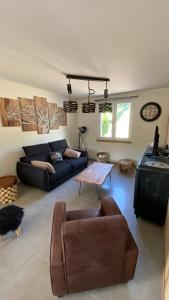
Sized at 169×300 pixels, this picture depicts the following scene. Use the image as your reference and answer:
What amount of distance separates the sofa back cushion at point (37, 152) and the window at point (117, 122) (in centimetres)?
222

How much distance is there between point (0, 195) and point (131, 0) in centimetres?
315

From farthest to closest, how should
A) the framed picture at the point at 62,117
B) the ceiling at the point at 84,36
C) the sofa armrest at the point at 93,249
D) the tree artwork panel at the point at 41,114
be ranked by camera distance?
the framed picture at the point at 62,117
the tree artwork panel at the point at 41,114
the ceiling at the point at 84,36
the sofa armrest at the point at 93,249

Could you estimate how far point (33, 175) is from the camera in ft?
9.67

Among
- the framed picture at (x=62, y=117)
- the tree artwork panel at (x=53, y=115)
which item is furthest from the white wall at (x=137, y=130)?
the tree artwork panel at (x=53, y=115)

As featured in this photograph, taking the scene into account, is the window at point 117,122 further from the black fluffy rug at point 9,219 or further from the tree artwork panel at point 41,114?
the black fluffy rug at point 9,219

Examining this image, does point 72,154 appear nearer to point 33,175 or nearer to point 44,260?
point 33,175

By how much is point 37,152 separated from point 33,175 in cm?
72

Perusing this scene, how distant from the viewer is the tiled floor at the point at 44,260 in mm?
1224

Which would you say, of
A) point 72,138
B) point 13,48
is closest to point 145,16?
point 13,48

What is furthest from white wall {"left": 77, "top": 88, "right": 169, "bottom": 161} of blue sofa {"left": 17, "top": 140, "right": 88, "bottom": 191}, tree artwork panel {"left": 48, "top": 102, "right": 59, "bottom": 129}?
blue sofa {"left": 17, "top": 140, "right": 88, "bottom": 191}

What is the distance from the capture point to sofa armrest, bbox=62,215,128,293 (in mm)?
925

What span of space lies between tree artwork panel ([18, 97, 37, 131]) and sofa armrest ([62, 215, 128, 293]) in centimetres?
308

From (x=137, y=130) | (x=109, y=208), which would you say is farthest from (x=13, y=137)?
(x=137, y=130)

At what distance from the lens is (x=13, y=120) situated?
3158 millimetres
